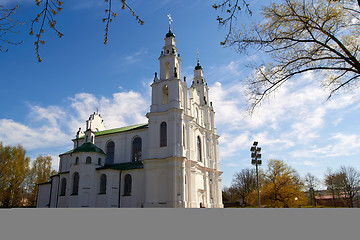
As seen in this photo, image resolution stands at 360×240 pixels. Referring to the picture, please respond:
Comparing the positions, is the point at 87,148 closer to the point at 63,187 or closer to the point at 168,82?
the point at 63,187

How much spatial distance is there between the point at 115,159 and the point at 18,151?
914 inches

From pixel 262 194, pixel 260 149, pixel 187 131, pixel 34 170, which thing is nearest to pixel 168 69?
pixel 187 131

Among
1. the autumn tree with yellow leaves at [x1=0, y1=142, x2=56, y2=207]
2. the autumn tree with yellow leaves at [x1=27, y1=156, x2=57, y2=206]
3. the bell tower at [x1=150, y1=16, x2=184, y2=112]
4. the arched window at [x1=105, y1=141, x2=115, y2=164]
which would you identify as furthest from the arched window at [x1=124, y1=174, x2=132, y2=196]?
the autumn tree with yellow leaves at [x1=27, y1=156, x2=57, y2=206]

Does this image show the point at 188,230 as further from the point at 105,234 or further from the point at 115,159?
the point at 115,159

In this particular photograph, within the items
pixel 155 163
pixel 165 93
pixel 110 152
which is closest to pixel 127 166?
pixel 155 163

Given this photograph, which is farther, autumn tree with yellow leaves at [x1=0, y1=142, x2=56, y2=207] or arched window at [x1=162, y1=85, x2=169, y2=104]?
autumn tree with yellow leaves at [x1=0, y1=142, x2=56, y2=207]

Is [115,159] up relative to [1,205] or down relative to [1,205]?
up

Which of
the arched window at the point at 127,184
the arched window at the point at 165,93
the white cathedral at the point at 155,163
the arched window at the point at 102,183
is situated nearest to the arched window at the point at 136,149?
the white cathedral at the point at 155,163

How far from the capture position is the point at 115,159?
36.6 metres

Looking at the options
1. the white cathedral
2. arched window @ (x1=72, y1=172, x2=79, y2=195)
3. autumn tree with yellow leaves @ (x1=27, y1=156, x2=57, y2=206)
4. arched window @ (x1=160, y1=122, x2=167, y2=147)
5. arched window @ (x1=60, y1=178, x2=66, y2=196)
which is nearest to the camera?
the white cathedral

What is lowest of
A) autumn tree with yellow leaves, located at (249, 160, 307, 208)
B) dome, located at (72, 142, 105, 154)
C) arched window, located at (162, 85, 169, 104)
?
autumn tree with yellow leaves, located at (249, 160, 307, 208)

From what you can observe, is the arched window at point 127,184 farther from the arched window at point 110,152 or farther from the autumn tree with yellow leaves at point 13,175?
the autumn tree with yellow leaves at point 13,175

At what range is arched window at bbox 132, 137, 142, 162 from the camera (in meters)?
35.3

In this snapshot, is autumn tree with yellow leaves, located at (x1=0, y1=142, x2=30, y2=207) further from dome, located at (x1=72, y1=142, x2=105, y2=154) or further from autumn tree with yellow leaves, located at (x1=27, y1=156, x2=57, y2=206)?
dome, located at (x1=72, y1=142, x2=105, y2=154)
